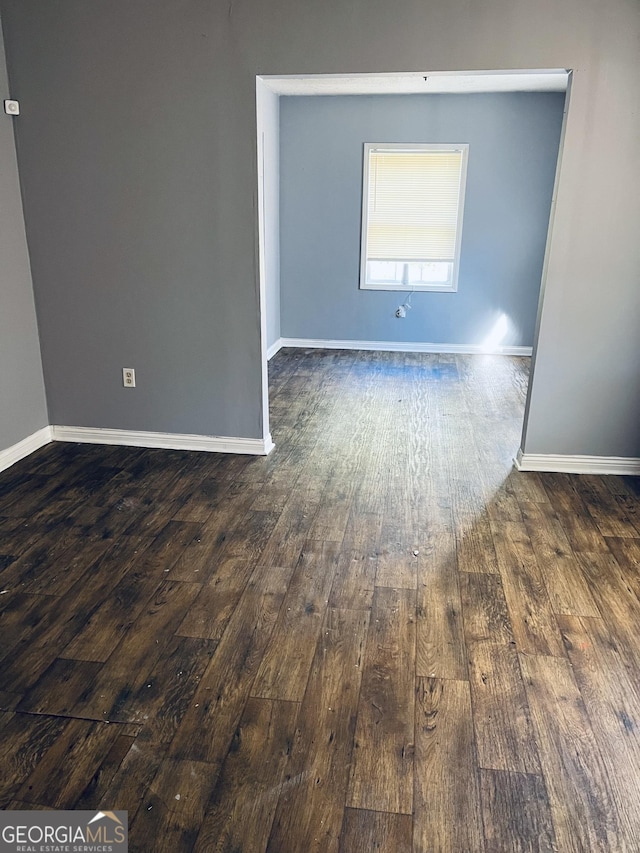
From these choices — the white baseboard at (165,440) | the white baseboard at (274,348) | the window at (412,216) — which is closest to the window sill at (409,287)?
the window at (412,216)

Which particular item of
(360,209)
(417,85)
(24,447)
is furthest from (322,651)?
(360,209)

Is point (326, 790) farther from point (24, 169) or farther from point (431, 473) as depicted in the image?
point (24, 169)

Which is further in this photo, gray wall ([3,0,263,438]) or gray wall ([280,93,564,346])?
gray wall ([280,93,564,346])

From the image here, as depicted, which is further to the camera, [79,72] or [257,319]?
[257,319]

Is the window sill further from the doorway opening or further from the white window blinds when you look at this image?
the white window blinds

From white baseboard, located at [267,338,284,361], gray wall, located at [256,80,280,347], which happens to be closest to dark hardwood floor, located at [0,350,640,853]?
white baseboard, located at [267,338,284,361]

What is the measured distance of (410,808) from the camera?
63.7 inches

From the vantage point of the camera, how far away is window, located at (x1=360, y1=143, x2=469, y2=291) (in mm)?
6262

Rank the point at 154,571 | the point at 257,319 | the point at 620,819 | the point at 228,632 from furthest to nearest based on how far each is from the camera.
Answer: the point at 257,319 < the point at 154,571 < the point at 228,632 < the point at 620,819

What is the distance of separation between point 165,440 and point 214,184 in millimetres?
1546

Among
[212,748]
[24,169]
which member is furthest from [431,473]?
[24,169]

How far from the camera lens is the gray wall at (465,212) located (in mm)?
6086

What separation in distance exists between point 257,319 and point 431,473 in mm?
1338

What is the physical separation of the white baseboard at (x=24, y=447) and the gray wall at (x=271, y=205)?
2415 millimetres
